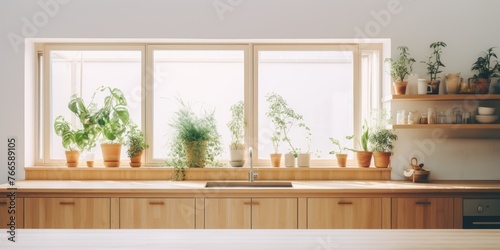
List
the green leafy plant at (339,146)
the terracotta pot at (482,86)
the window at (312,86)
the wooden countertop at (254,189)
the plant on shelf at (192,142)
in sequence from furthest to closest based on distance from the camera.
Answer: the window at (312,86) → the green leafy plant at (339,146) → the plant on shelf at (192,142) → the terracotta pot at (482,86) → the wooden countertop at (254,189)

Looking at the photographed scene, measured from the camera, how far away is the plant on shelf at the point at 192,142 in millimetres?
4461

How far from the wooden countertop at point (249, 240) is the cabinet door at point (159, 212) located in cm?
184

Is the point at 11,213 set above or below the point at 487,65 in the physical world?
below

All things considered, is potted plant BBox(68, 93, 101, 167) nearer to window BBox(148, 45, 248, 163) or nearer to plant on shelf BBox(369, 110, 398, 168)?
window BBox(148, 45, 248, 163)

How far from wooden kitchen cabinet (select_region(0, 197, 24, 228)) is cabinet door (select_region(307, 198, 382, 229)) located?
94.1 inches

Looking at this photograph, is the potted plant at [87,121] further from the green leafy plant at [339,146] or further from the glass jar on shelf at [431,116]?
the glass jar on shelf at [431,116]

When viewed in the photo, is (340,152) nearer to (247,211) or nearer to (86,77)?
(247,211)

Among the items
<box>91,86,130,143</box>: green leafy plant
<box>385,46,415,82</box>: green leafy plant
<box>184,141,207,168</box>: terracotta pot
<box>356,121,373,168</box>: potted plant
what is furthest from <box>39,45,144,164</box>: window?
<box>385,46,415,82</box>: green leafy plant

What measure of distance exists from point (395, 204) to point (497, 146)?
1.45 m

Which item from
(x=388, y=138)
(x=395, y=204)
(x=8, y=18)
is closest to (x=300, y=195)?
(x=395, y=204)

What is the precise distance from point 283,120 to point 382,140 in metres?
0.99

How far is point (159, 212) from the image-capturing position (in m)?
3.85

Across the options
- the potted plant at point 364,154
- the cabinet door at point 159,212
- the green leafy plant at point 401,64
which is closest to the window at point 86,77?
the cabinet door at point 159,212

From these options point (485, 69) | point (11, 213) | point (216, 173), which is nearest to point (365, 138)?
point (485, 69)
